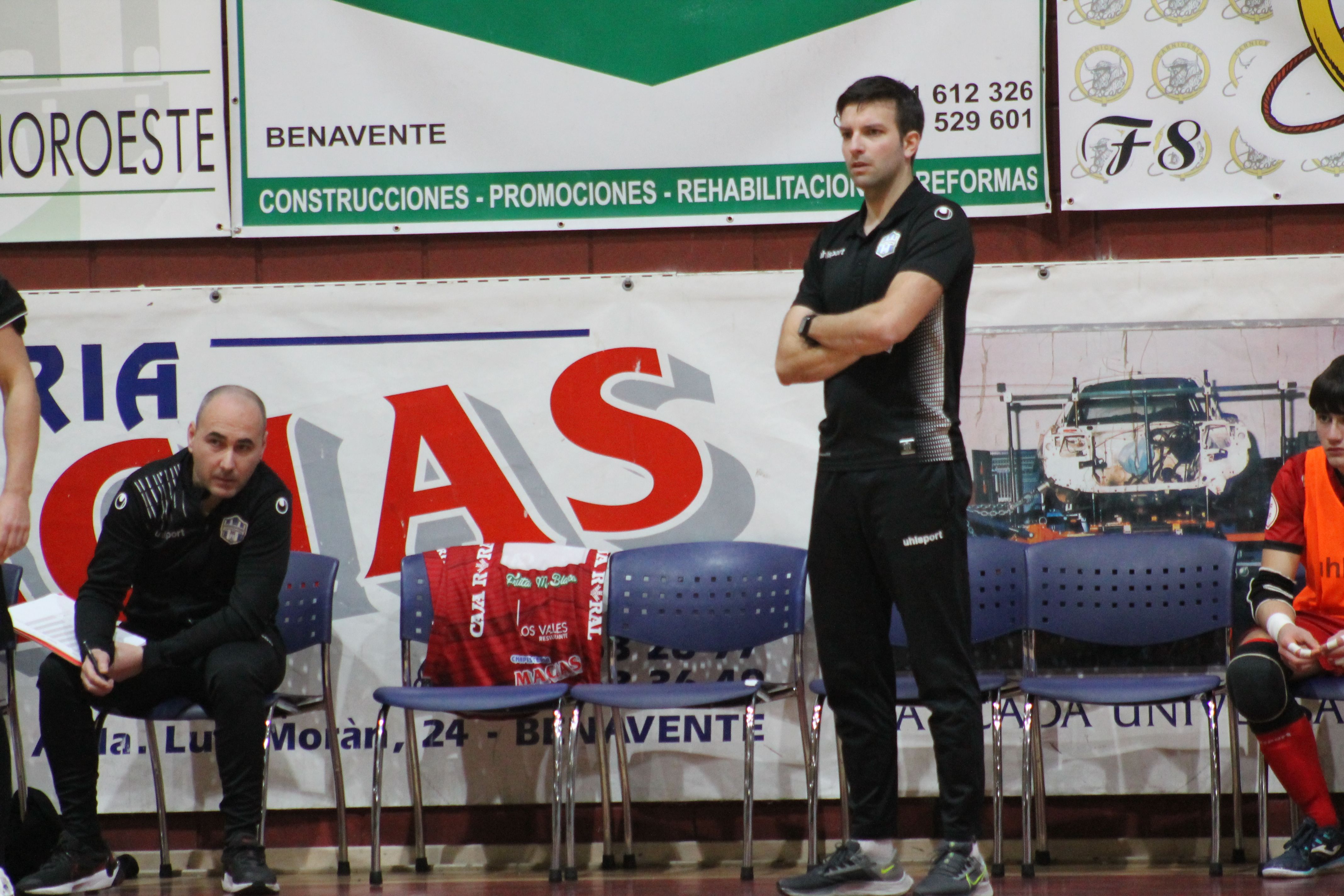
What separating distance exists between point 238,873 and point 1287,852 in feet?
8.79

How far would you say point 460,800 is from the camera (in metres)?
4.14

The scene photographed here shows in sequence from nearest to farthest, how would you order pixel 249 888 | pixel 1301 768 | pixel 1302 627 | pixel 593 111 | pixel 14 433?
pixel 14 433
pixel 249 888
pixel 1301 768
pixel 1302 627
pixel 593 111

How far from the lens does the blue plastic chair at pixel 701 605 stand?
3898 millimetres

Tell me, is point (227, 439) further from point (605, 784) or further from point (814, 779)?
point (814, 779)

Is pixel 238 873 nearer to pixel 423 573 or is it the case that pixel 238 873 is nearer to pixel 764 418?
pixel 423 573

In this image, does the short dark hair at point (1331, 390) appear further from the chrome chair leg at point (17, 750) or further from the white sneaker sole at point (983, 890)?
the chrome chair leg at point (17, 750)

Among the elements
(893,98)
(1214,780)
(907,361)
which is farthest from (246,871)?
(1214,780)

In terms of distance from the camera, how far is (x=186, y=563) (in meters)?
3.60

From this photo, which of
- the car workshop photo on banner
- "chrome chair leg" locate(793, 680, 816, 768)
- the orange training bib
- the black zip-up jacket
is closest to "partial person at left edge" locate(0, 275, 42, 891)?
the black zip-up jacket

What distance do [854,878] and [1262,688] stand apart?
Answer: 1.33 meters

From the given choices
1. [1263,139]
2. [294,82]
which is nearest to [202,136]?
[294,82]

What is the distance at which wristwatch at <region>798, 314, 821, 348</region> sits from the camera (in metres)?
2.80

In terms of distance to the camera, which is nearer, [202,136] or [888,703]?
[888,703]

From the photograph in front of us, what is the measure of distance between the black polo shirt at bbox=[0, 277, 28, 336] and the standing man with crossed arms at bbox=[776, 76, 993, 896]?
158 cm
